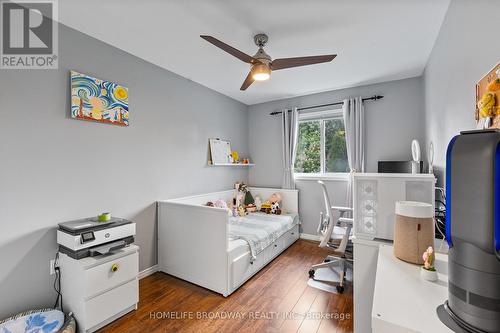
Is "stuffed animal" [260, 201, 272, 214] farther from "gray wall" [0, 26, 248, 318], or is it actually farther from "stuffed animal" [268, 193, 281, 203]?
"gray wall" [0, 26, 248, 318]

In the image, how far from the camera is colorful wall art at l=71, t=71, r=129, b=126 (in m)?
2.01

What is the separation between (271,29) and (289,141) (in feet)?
7.21

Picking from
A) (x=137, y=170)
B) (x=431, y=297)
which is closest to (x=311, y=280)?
(x=431, y=297)

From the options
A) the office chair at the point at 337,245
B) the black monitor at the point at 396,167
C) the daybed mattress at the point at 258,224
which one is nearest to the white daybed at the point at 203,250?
the daybed mattress at the point at 258,224

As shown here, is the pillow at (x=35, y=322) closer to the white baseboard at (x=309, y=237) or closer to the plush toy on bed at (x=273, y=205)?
the plush toy on bed at (x=273, y=205)

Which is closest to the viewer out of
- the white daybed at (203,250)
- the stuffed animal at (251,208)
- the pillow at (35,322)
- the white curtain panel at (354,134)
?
the pillow at (35,322)

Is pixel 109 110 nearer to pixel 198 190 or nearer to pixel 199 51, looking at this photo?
pixel 199 51

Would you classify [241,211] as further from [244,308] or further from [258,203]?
[244,308]

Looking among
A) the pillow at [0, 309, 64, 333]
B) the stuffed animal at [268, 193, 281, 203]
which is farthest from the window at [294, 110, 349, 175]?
the pillow at [0, 309, 64, 333]

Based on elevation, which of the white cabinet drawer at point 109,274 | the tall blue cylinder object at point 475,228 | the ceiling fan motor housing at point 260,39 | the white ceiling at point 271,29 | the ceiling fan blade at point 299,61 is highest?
the white ceiling at point 271,29

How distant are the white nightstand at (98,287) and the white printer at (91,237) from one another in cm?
6

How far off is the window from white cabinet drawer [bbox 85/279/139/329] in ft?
9.90

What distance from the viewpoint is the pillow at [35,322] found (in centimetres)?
153

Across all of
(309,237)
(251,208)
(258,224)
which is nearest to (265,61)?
(258,224)
